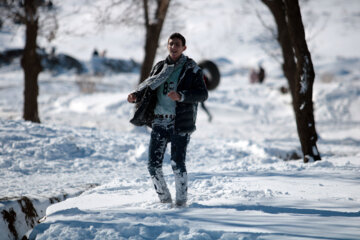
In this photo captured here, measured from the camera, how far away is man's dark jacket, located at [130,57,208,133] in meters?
2.98

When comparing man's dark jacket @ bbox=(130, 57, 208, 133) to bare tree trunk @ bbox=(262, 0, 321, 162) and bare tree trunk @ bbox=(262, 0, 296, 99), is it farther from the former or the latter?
bare tree trunk @ bbox=(262, 0, 296, 99)

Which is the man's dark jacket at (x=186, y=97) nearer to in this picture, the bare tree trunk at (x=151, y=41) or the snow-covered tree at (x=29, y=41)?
the bare tree trunk at (x=151, y=41)

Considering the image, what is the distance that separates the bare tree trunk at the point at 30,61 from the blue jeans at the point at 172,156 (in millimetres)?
7111

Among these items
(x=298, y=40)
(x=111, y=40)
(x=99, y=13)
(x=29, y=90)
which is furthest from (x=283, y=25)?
(x=111, y=40)

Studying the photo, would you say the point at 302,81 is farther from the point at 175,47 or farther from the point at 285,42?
the point at 285,42

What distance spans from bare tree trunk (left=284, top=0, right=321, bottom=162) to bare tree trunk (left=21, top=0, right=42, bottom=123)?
22.5 ft

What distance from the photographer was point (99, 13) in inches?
376

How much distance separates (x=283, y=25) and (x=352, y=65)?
28.4 meters

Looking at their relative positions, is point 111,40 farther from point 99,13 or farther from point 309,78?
point 309,78

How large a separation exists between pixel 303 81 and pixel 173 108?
3072 mm

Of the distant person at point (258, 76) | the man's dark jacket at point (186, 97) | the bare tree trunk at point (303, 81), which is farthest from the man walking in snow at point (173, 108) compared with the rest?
the distant person at point (258, 76)

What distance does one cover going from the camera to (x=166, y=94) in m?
3.09

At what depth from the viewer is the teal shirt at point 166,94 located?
10.1 feet

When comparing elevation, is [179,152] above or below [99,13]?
below
